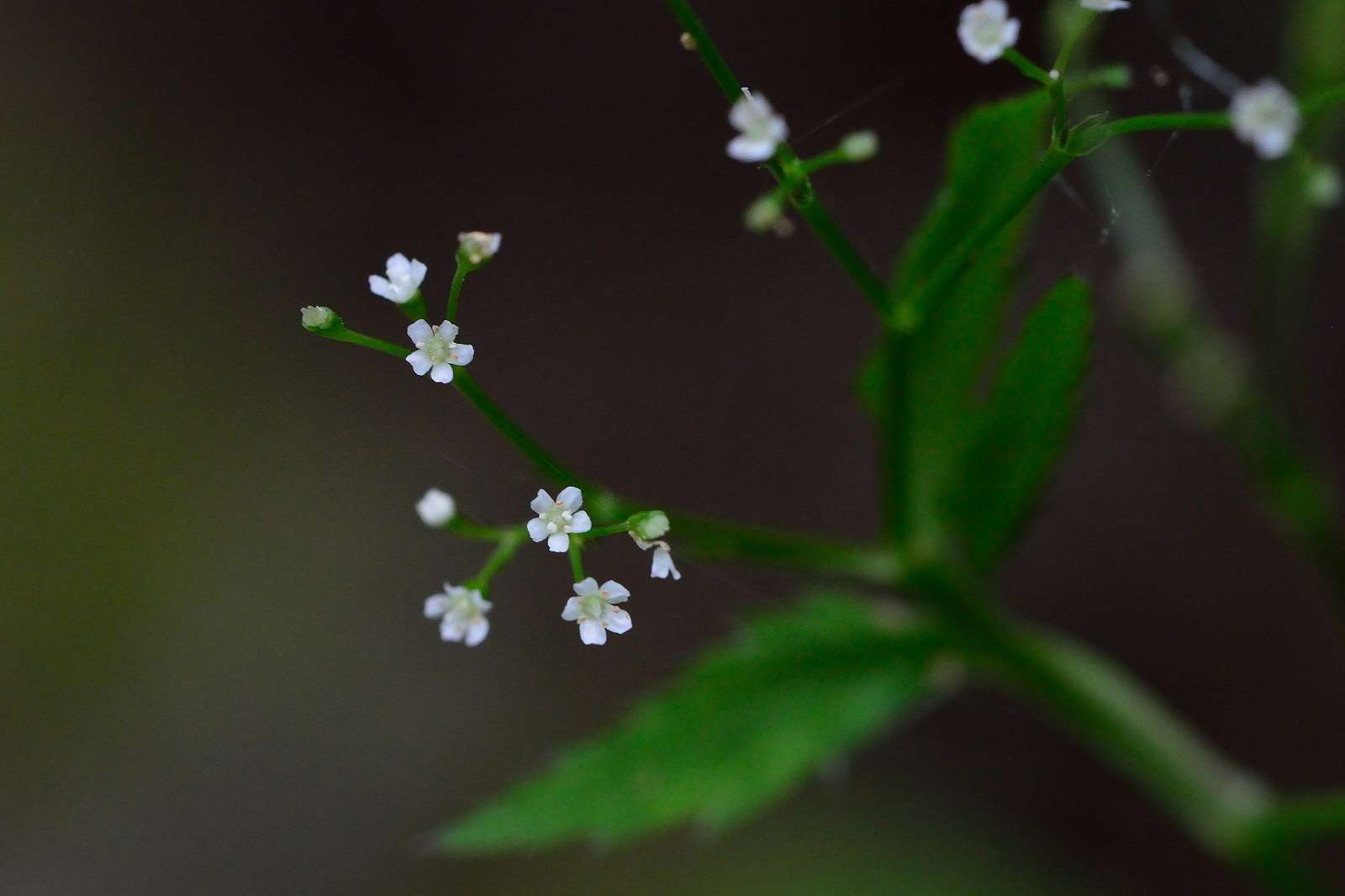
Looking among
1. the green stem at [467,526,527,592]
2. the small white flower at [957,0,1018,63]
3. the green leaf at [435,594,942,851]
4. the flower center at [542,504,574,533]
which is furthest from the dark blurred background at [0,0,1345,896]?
the small white flower at [957,0,1018,63]

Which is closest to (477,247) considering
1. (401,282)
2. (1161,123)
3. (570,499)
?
(401,282)

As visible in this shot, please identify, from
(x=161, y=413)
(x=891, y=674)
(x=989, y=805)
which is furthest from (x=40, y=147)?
(x=989, y=805)

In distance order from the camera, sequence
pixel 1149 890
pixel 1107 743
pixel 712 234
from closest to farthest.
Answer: pixel 1107 743 → pixel 1149 890 → pixel 712 234

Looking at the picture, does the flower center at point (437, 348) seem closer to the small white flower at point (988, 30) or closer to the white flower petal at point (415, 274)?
the white flower petal at point (415, 274)

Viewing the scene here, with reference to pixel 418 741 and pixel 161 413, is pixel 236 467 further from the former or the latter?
pixel 418 741

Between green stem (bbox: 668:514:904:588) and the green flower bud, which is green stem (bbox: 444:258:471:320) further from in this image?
green stem (bbox: 668:514:904:588)

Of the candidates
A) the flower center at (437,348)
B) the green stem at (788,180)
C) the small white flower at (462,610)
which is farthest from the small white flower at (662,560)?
the green stem at (788,180)
